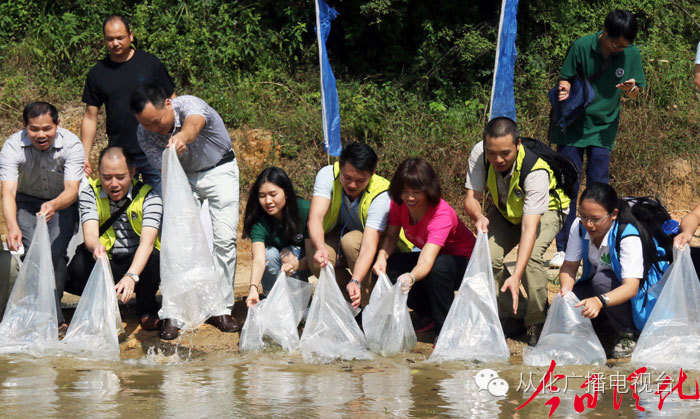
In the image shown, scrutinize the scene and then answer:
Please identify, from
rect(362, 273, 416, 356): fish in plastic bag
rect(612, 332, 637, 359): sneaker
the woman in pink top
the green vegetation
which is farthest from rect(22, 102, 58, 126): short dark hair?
the green vegetation

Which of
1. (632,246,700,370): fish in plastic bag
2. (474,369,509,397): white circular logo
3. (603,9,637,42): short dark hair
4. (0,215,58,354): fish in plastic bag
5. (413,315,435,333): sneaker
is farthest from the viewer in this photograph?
(603,9,637,42): short dark hair

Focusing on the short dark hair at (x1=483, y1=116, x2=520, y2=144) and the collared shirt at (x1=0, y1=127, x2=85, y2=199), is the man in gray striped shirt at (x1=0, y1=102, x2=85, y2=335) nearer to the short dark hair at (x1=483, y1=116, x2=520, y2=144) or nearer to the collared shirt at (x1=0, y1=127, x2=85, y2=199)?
the collared shirt at (x1=0, y1=127, x2=85, y2=199)

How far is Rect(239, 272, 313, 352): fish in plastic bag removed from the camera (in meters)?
4.98

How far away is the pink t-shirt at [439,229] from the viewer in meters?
4.89

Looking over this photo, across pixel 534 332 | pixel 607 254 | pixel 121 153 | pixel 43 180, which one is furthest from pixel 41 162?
pixel 607 254

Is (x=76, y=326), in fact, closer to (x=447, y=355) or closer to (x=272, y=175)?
(x=272, y=175)

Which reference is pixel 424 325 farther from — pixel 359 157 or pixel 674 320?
pixel 674 320

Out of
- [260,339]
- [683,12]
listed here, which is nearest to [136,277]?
[260,339]

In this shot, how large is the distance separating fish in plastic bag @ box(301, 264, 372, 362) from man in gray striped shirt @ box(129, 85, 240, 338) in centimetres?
56

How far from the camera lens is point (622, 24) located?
224 inches

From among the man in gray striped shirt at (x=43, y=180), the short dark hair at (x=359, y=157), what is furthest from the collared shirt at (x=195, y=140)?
the short dark hair at (x=359, y=157)

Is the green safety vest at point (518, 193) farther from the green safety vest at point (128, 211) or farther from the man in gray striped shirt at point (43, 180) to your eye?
the man in gray striped shirt at point (43, 180)

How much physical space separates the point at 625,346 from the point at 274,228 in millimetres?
2194

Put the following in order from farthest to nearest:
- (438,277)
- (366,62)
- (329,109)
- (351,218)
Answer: (366,62), (329,109), (351,218), (438,277)
